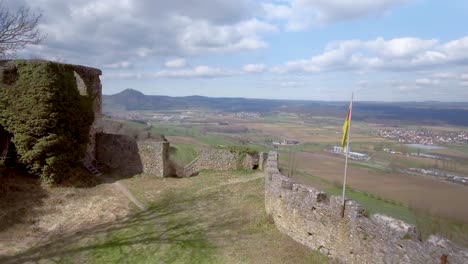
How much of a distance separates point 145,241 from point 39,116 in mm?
8621

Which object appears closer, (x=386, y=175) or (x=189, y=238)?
(x=189, y=238)

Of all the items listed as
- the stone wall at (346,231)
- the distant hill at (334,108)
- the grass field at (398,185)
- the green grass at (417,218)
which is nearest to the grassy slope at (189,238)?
the stone wall at (346,231)

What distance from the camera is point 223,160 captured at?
2067 centimetres

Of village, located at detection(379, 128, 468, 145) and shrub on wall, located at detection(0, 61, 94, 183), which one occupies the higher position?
shrub on wall, located at detection(0, 61, 94, 183)

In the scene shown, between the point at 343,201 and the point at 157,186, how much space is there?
11.2m

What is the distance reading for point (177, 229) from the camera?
467 inches

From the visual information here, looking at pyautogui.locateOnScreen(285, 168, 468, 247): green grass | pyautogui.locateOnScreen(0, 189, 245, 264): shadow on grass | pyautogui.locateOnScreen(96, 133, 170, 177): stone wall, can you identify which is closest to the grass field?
pyautogui.locateOnScreen(285, 168, 468, 247): green grass

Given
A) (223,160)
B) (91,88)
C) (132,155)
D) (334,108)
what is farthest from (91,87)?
(334,108)

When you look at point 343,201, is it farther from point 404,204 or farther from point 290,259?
point 404,204

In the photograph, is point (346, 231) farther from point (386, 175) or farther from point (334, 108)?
point (334, 108)

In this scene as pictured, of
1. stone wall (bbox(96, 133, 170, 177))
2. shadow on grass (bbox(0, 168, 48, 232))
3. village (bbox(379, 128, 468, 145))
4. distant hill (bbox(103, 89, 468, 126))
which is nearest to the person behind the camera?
shadow on grass (bbox(0, 168, 48, 232))

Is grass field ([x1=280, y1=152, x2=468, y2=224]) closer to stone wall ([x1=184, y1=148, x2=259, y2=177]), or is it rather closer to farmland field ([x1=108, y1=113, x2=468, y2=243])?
farmland field ([x1=108, y1=113, x2=468, y2=243])

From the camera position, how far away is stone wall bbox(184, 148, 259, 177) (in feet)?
67.2

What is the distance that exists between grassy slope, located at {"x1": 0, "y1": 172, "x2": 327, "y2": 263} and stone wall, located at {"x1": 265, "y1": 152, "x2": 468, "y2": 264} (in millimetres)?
410
